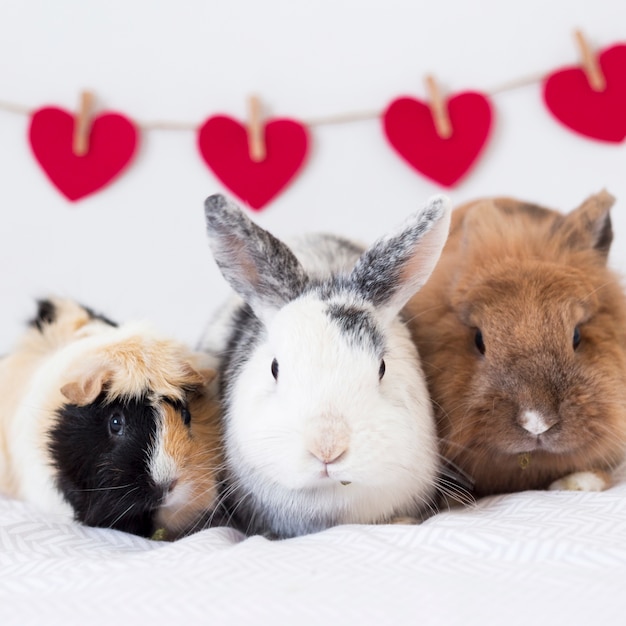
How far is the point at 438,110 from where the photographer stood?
3.00m

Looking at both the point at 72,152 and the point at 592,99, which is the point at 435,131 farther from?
the point at 72,152

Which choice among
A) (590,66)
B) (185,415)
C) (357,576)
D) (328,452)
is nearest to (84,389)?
(185,415)

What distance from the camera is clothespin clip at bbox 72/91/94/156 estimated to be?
10.1 feet

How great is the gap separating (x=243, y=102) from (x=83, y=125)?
2.15 feet

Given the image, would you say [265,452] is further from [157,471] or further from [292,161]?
[292,161]

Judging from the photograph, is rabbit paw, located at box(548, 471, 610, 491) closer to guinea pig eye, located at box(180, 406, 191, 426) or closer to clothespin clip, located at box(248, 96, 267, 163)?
guinea pig eye, located at box(180, 406, 191, 426)

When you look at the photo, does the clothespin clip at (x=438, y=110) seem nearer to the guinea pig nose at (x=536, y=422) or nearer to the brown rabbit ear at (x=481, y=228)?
the brown rabbit ear at (x=481, y=228)

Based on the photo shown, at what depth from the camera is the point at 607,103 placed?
3.04 meters

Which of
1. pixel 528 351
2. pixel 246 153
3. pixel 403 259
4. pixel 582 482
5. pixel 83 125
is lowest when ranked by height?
pixel 582 482

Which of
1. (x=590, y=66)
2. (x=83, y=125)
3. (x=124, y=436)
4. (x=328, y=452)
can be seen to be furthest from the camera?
(x=83, y=125)

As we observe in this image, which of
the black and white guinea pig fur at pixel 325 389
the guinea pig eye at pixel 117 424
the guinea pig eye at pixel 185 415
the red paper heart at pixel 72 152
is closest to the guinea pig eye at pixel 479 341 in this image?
the black and white guinea pig fur at pixel 325 389

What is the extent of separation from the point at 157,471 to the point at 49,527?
0.93ft

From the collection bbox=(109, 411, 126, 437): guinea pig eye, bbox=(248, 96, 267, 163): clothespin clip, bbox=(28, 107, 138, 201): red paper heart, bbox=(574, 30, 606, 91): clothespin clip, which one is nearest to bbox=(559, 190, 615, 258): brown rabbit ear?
bbox=(109, 411, 126, 437): guinea pig eye

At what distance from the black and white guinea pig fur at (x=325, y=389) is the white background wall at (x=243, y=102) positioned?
1.49 m
